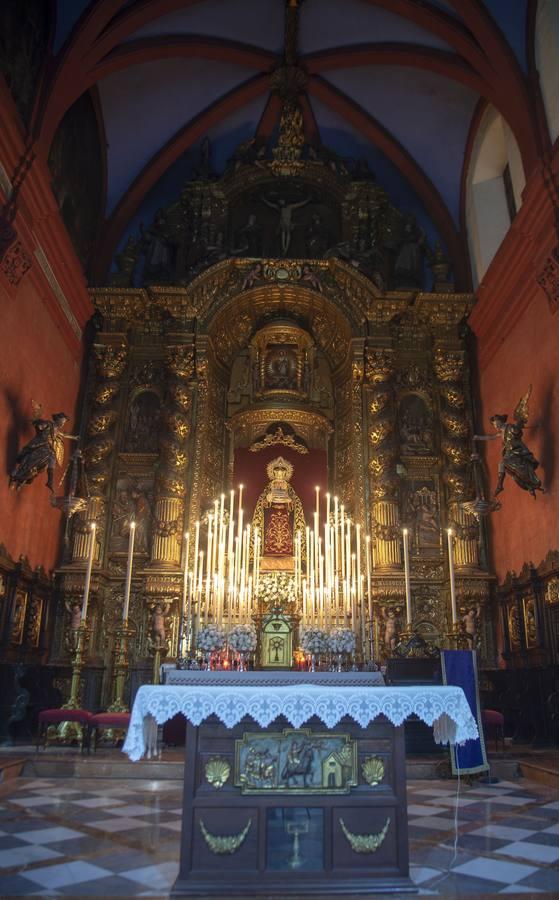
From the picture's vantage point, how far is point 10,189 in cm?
880

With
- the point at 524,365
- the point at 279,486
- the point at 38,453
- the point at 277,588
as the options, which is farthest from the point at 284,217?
the point at 277,588

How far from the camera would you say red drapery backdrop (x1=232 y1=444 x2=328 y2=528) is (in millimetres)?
12234

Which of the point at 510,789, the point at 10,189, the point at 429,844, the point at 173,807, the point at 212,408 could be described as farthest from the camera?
the point at 212,408

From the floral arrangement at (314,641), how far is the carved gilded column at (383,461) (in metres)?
5.22

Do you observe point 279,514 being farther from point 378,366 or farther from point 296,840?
point 296,840

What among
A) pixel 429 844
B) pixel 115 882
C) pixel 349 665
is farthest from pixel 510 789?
pixel 115 882

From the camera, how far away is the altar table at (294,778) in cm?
341

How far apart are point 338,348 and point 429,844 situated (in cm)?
1005

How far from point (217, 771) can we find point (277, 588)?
5.53 meters

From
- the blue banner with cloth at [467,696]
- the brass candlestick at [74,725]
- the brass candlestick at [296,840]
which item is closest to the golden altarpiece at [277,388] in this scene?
the brass candlestick at [74,725]

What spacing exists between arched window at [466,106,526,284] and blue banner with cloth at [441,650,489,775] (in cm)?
784

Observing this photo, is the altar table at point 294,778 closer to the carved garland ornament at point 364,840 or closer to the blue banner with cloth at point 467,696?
the carved garland ornament at point 364,840

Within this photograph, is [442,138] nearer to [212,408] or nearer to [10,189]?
[212,408]

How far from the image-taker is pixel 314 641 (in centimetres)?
581
